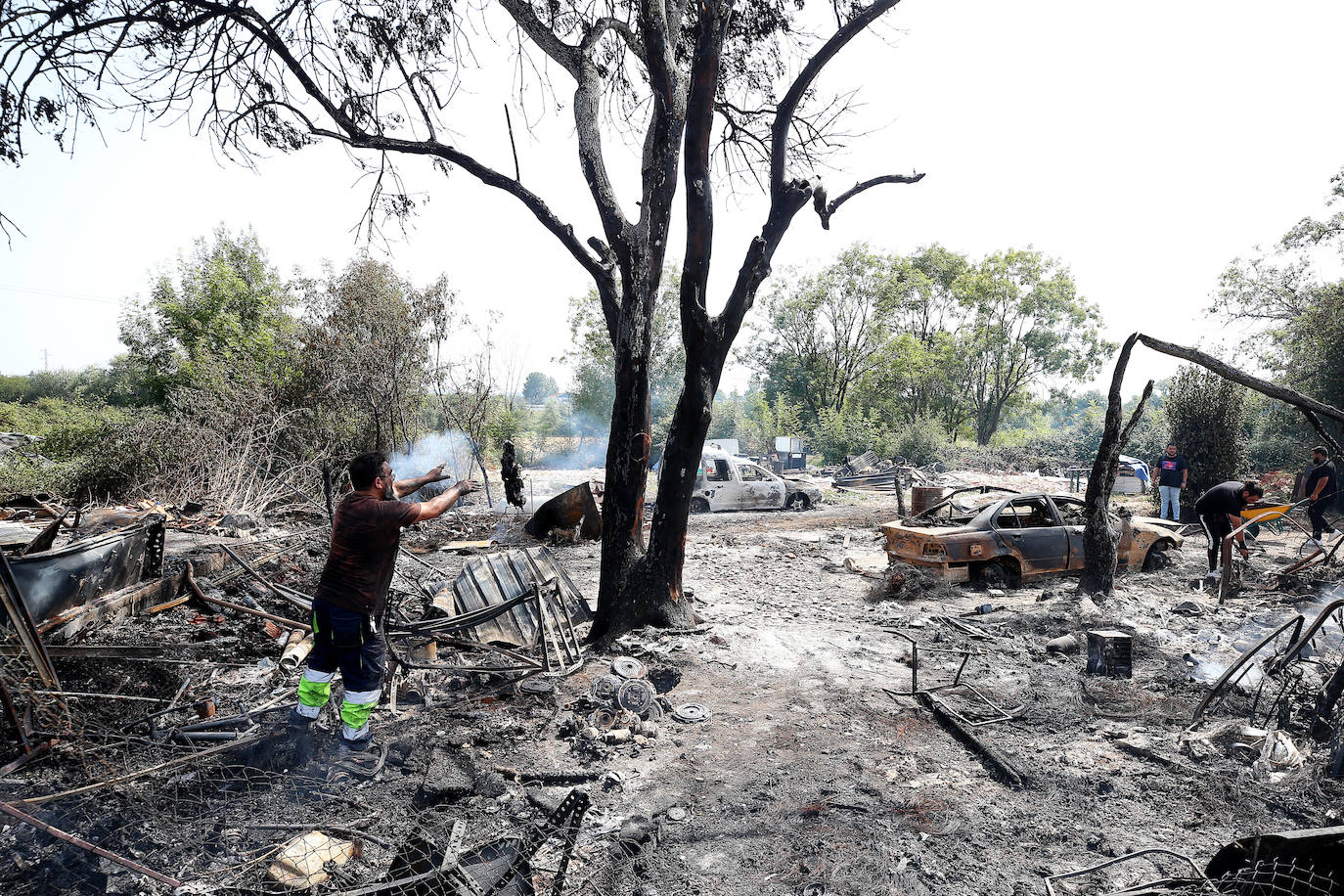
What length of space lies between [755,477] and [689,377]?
12.1 m

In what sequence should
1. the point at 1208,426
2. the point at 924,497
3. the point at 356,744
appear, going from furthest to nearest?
1. the point at 1208,426
2. the point at 924,497
3. the point at 356,744

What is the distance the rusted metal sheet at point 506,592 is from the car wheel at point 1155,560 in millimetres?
8572

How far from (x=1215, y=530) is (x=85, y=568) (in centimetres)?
1321

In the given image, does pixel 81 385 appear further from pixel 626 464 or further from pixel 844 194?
pixel 844 194

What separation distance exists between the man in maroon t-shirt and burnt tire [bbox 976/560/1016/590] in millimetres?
7341

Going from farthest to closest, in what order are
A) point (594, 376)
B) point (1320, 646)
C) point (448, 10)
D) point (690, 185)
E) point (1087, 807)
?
1. point (594, 376)
2. point (448, 10)
3. point (690, 185)
4. point (1320, 646)
5. point (1087, 807)

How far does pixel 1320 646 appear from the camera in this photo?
18.8 ft

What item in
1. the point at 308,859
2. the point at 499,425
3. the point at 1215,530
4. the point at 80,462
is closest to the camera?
the point at 308,859

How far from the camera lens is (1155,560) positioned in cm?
984

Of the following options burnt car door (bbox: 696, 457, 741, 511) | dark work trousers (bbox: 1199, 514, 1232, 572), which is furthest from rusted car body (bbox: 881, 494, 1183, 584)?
burnt car door (bbox: 696, 457, 741, 511)

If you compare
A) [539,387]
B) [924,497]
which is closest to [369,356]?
[924,497]

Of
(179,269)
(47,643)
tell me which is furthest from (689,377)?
(179,269)

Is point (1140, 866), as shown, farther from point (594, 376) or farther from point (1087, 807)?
point (594, 376)

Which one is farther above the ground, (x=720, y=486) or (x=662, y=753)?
(x=720, y=486)
